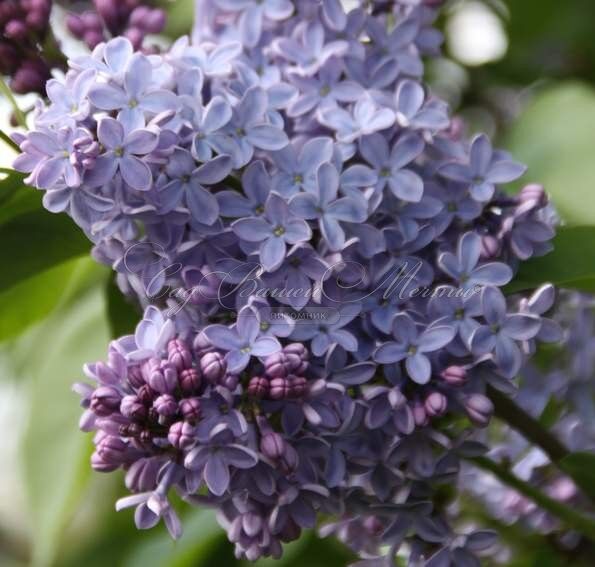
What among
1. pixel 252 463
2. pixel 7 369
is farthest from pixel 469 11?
pixel 252 463

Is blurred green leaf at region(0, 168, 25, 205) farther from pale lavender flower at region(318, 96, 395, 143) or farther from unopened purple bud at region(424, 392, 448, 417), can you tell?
unopened purple bud at region(424, 392, 448, 417)

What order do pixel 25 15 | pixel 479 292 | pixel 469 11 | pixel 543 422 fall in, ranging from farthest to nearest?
pixel 469 11 < pixel 543 422 < pixel 25 15 < pixel 479 292

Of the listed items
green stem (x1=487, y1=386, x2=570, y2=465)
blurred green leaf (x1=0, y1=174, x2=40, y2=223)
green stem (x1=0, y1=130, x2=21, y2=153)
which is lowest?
green stem (x1=487, y1=386, x2=570, y2=465)

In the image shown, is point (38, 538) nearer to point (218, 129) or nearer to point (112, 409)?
point (112, 409)

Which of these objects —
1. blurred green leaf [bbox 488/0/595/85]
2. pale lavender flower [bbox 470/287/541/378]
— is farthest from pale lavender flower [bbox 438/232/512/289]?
blurred green leaf [bbox 488/0/595/85]

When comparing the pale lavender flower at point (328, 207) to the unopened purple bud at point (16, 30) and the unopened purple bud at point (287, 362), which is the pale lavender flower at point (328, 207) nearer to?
the unopened purple bud at point (287, 362)

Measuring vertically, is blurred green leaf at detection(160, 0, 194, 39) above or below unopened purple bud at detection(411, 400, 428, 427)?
above
